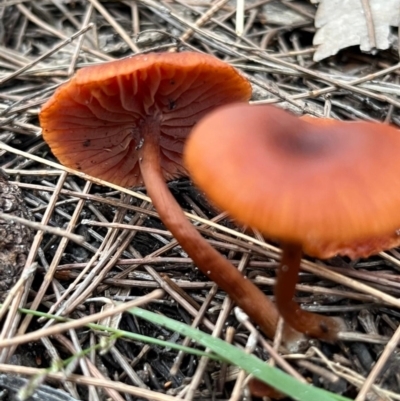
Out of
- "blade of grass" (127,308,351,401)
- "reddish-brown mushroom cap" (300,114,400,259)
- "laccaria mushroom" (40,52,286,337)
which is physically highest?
"laccaria mushroom" (40,52,286,337)

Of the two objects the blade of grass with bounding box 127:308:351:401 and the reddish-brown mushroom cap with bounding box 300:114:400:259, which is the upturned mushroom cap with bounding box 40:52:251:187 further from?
the blade of grass with bounding box 127:308:351:401

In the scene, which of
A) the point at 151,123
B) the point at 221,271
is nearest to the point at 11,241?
the point at 151,123

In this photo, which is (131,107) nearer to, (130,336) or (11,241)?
(11,241)

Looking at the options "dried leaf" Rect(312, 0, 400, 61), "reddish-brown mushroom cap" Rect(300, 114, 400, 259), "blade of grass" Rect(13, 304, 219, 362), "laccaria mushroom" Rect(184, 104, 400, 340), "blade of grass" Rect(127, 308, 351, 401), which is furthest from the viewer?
"dried leaf" Rect(312, 0, 400, 61)

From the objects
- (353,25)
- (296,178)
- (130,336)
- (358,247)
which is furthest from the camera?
(353,25)

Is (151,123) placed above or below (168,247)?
above

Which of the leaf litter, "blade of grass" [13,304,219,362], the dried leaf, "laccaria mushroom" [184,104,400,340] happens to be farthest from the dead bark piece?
the dried leaf

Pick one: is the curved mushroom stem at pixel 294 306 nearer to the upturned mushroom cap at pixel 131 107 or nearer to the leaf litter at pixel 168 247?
the leaf litter at pixel 168 247

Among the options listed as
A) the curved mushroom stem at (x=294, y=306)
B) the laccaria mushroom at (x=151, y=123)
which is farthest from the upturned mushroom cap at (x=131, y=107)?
the curved mushroom stem at (x=294, y=306)
